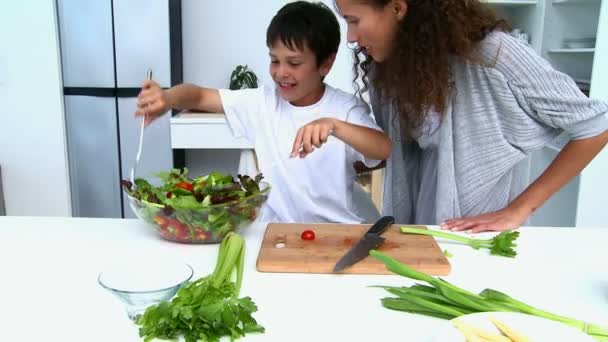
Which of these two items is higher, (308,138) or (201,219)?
(308,138)

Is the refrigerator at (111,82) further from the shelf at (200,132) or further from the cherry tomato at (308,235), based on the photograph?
the cherry tomato at (308,235)

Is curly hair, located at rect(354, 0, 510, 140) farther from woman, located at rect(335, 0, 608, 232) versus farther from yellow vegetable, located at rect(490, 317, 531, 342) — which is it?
yellow vegetable, located at rect(490, 317, 531, 342)

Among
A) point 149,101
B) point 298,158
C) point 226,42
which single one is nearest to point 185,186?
point 149,101

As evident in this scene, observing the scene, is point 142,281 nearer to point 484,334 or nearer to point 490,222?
point 484,334

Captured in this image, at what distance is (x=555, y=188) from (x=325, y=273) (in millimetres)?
656

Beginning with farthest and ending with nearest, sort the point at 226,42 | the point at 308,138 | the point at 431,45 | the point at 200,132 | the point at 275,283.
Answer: the point at 226,42 < the point at 200,132 < the point at 431,45 < the point at 308,138 < the point at 275,283

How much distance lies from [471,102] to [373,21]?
0.97ft

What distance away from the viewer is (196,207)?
0.94m

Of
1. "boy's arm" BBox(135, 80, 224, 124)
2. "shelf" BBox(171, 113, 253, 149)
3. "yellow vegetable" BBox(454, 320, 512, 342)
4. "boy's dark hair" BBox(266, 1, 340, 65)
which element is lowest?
"shelf" BBox(171, 113, 253, 149)

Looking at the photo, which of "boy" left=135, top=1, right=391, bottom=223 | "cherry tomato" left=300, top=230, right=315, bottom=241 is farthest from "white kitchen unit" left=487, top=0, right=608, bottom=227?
"cherry tomato" left=300, top=230, right=315, bottom=241

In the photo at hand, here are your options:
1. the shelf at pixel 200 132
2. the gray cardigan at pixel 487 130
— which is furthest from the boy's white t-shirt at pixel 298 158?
the shelf at pixel 200 132

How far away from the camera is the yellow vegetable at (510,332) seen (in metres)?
0.61

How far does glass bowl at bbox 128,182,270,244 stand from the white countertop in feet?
0.07

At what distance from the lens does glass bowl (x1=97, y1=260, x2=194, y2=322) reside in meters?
0.64
